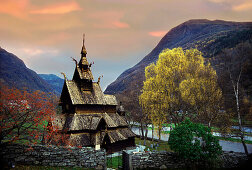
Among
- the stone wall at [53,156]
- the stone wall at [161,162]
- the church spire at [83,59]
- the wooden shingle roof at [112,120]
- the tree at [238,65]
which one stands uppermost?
the church spire at [83,59]

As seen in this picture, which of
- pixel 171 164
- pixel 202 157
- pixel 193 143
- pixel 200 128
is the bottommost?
pixel 171 164

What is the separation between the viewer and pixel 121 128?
31.5 m

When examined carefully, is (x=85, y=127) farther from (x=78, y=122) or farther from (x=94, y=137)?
(x=94, y=137)

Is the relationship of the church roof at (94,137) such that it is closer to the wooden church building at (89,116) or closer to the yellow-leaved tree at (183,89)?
the wooden church building at (89,116)

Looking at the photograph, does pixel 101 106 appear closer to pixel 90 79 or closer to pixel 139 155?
pixel 90 79

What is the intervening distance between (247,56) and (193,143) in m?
14.8

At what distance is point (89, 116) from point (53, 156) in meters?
15.0

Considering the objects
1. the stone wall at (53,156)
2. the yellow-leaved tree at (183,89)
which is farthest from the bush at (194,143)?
the yellow-leaved tree at (183,89)

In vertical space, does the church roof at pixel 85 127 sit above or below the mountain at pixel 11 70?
below

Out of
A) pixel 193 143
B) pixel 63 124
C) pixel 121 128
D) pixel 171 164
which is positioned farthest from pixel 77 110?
pixel 193 143

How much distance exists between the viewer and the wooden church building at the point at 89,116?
986 inches

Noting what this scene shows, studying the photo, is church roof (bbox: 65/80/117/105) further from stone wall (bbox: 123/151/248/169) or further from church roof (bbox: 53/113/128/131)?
stone wall (bbox: 123/151/248/169)

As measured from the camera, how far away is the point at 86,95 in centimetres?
2905

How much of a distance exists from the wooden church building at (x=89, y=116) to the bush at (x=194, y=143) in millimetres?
14869
